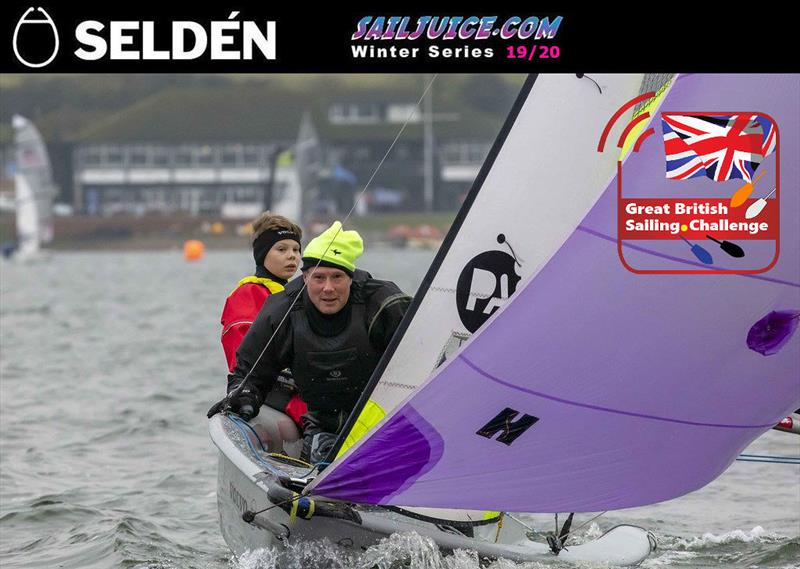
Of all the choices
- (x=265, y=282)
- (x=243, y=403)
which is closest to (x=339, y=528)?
(x=243, y=403)

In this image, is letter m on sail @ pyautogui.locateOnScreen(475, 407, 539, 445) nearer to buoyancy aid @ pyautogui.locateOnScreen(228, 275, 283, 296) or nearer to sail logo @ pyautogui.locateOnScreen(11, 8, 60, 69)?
buoyancy aid @ pyautogui.locateOnScreen(228, 275, 283, 296)

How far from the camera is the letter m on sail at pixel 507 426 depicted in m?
4.49

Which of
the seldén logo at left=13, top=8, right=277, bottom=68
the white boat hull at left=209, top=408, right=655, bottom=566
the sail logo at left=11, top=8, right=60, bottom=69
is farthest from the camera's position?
the sail logo at left=11, top=8, right=60, bottom=69

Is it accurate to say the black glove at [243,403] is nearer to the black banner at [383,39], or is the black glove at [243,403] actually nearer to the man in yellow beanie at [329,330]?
the man in yellow beanie at [329,330]

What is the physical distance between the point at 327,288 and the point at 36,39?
312cm

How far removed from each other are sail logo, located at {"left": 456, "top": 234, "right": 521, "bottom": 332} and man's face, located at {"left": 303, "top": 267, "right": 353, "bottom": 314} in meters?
0.47

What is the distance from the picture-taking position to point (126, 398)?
12406mm

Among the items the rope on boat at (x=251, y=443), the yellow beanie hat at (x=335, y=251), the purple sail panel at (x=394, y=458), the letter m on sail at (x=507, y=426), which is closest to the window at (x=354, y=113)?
the rope on boat at (x=251, y=443)

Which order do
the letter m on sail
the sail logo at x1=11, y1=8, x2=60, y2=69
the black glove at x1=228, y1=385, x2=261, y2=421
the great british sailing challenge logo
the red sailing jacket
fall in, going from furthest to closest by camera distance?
1. the sail logo at x1=11, y1=8, x2=60, y2=69
2. the red sailing jacket
3. the black glove at x1=228, y1=385, x2=261, y2=421
4. the letter m on sail
5. the great british sailing challenge logo

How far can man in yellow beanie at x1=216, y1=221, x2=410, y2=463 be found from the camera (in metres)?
5.44

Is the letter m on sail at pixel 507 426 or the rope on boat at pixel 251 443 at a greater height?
the letter m on sail at pixel 507 426

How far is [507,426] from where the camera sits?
4.50m

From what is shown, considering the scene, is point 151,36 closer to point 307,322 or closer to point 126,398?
point 307,322

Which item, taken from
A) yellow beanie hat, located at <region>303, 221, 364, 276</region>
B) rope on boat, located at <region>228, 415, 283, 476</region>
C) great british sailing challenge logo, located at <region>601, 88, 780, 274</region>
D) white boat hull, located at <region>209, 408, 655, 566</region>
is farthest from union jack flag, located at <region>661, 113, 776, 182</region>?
rope on boat, located at <region>228, 415, 283, 476</region>
